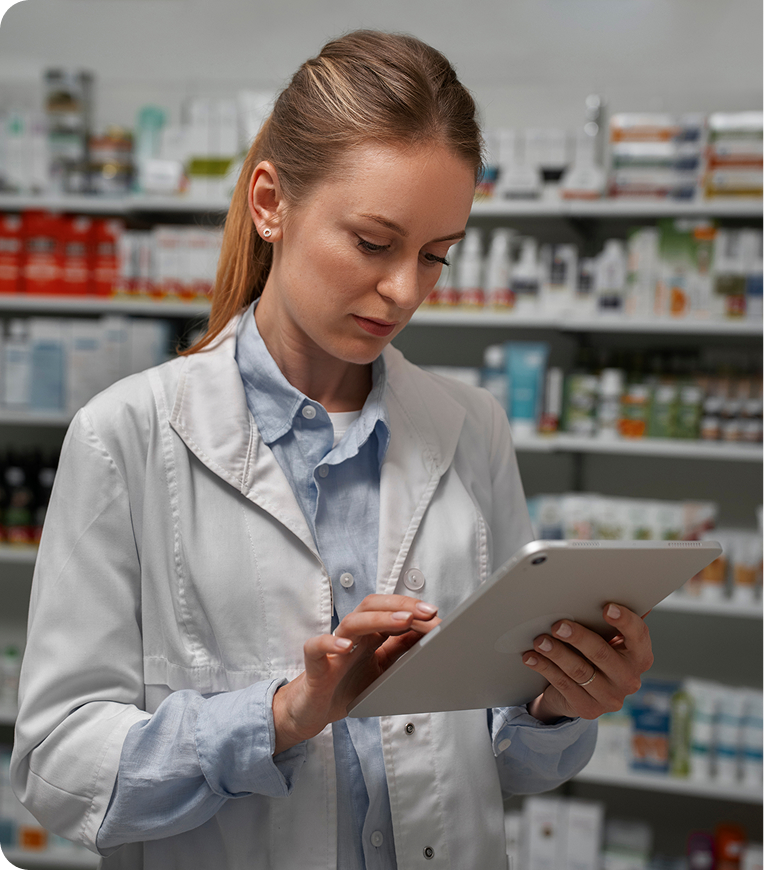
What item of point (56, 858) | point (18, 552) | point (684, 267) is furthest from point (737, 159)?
point (56, 858)

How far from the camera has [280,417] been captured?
1.05m

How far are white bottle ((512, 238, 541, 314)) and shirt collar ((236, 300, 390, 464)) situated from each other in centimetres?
180

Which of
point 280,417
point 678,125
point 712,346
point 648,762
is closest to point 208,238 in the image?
point 678,125

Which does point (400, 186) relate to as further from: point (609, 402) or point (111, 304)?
point (111, 304)

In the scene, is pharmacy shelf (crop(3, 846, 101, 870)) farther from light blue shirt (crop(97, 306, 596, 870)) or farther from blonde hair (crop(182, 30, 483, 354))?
blonde hair (crop(182, 30, 483, 354))

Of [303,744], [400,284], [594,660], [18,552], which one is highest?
[400,284]

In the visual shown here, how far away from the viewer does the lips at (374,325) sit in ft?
3.14

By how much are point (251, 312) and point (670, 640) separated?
2446 millimetres

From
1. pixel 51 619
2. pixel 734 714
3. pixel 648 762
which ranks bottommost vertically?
pixel 648 762

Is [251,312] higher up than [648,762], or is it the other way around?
[251,312]

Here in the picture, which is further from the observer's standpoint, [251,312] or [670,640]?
[670,640]

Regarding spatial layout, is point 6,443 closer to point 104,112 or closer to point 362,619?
point 104,112

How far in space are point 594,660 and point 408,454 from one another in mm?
355

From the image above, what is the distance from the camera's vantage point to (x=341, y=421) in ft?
3.59
